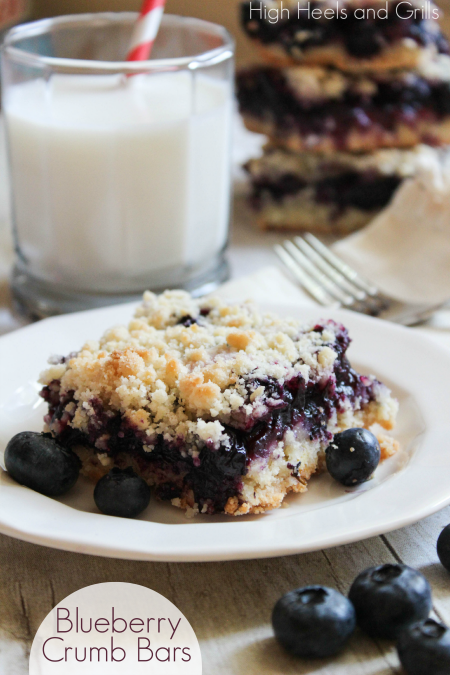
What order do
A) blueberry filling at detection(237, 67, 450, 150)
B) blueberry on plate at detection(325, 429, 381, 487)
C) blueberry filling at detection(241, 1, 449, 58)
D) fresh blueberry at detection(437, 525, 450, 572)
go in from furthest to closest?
blueberry filling at detection(237, 67, 450, 150), blueberry filling at detection(241, 1, 449, 58), blueberry on plate at detection(325, 429, 381, 487), fresh blueberry at detection(437, 525, 450, 572)

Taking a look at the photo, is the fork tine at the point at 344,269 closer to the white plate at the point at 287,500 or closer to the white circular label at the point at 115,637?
the white plate at the point at 287,500

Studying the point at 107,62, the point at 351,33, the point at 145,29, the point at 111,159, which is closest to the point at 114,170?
the point at 111,159

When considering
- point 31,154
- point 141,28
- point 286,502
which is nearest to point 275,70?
point 141,28

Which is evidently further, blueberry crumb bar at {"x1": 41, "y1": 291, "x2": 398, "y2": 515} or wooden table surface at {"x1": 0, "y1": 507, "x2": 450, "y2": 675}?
blueberry crumb bar at {"x1": 41, "y1": 291, "x2": 398, "y2": 515}

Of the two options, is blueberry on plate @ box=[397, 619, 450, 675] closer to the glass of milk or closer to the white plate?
the white plate

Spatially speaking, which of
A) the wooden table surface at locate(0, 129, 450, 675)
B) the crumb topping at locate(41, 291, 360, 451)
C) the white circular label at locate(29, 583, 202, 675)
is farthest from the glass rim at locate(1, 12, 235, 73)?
the white circular label at locate(29, 583, 202, 675)

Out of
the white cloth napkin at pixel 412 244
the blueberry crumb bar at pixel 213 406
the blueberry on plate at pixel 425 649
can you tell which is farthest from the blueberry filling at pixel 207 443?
the white cloth napkin at pixel 412 244

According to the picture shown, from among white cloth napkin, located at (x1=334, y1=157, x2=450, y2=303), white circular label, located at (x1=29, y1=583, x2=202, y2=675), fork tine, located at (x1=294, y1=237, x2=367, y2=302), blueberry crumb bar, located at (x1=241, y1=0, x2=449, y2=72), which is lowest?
fork tine, located at (x1=294, y1=237, x2=367, y2=302)
